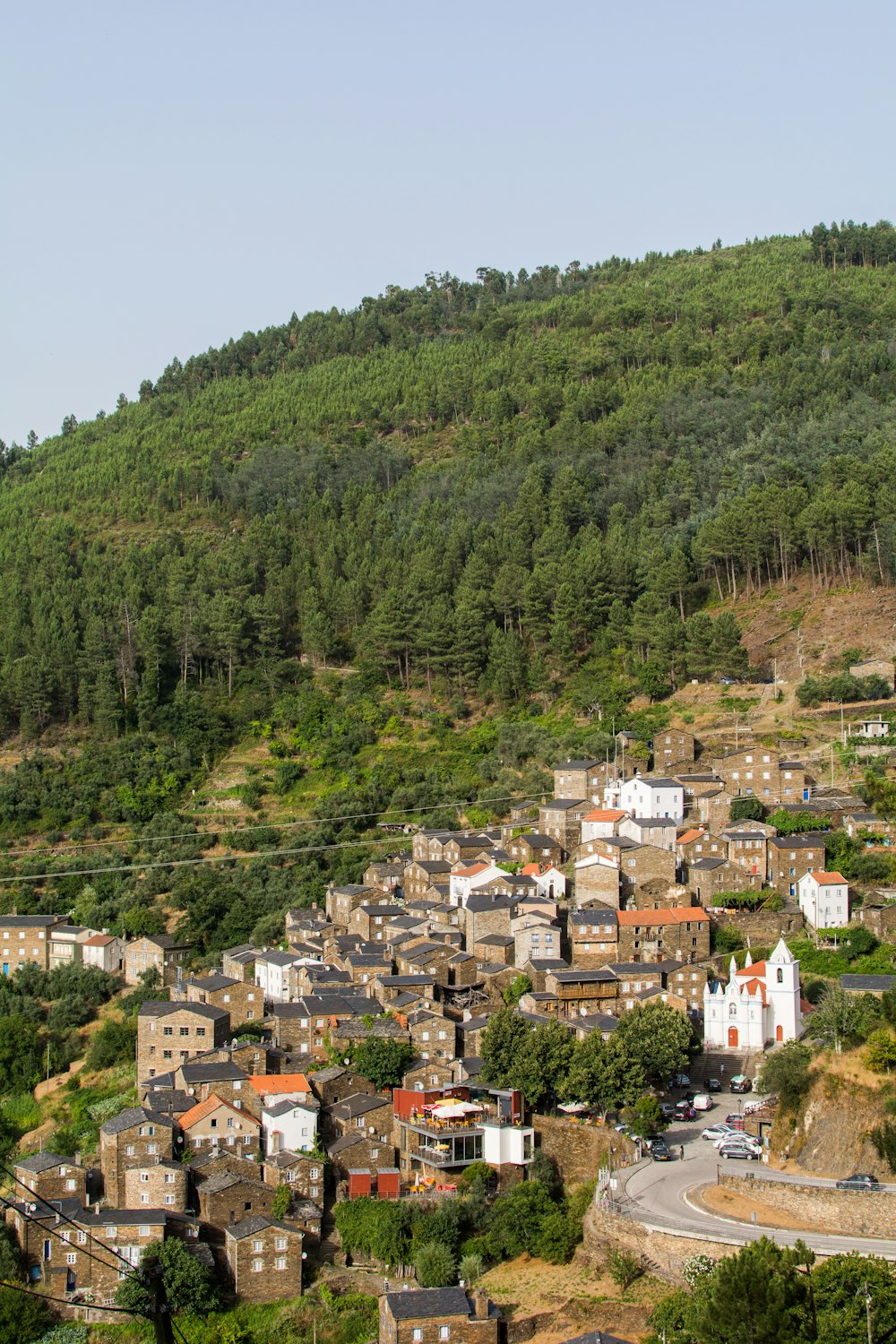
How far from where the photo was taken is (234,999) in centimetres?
4834

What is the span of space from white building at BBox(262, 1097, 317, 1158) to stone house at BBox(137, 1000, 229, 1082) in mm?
5246

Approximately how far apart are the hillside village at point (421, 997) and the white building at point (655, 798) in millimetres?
87

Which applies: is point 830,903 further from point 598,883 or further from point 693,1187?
point 693,1187

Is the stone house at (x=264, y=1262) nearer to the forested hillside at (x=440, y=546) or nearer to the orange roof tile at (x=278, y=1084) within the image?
the orange roof tile at (x=278, y=1084)

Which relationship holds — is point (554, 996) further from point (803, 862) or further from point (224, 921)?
point (224, 921)

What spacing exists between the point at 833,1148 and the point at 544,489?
2226 inches

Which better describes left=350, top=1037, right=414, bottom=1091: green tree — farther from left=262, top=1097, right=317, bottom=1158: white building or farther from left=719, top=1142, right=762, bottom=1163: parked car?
left=719, top=1142, right=762, bottom=1163: parked car

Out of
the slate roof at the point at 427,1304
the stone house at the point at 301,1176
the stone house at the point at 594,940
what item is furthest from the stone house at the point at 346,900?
the slate roof at the point at 427,1304

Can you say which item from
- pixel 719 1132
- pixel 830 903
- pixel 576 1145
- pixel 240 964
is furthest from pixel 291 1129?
pixel 830 903

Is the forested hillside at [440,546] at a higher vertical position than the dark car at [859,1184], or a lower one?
higher

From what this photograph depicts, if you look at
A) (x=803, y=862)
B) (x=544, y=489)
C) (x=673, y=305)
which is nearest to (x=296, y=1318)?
(x=803, y=862)

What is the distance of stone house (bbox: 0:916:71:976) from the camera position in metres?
58.5

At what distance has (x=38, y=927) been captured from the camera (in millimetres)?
58719

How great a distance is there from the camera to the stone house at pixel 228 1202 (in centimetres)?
3856
